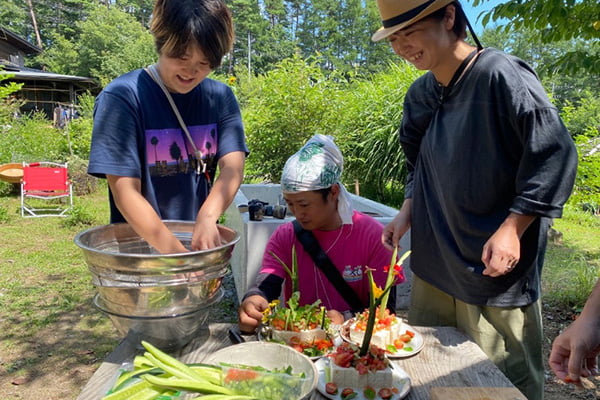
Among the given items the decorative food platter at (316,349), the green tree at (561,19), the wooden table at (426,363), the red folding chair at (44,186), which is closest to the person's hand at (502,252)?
the wooden table at (426,363)

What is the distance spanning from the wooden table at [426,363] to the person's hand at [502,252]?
0.94ft

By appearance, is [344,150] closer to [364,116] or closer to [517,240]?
[364,116]

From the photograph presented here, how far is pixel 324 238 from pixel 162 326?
104cm

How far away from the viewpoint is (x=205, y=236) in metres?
1.47

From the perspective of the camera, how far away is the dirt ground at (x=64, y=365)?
3.13 meters

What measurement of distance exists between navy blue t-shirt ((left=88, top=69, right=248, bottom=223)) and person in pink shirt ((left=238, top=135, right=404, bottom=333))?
1.33 feet

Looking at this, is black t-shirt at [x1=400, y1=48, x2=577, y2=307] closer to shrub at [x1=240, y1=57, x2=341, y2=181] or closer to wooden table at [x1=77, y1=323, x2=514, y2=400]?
wooden table at [x1=77, y1=323, x2=514, y2=400]

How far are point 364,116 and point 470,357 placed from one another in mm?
7763

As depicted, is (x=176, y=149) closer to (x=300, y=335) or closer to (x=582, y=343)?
(x=300, y=335)

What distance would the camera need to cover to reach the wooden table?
1.34 metres

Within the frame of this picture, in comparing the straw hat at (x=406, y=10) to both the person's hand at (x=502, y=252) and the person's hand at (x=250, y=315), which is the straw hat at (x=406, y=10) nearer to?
the person's hand at (x=502, y=252)

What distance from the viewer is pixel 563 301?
4559mm

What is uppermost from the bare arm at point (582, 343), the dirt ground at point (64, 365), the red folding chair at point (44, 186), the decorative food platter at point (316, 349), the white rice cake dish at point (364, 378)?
the bare arm at point (582, 343)

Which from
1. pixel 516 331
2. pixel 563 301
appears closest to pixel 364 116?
pixel 563 301
